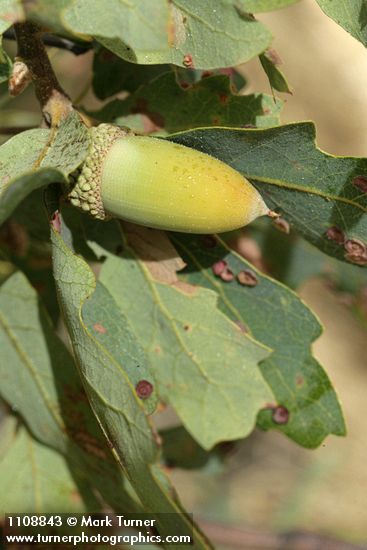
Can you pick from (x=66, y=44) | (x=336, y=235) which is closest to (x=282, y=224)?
(x=336, y=235)

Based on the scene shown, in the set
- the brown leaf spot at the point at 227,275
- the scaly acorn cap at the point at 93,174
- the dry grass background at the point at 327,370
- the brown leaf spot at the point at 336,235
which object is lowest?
the dry grass background at the point at 327,370

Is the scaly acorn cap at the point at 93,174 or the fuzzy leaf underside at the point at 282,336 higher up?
the scaly acorn cap at the point at 93,174

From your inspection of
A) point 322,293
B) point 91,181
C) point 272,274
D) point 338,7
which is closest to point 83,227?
point 91,181

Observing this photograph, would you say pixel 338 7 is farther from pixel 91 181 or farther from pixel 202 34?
pixel 91 181

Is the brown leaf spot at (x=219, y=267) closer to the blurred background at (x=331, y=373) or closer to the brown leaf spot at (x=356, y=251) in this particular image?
the brown leaf spot at (x=356, y=251)

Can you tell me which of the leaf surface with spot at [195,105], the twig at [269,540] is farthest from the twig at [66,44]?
the twig at [269,540]

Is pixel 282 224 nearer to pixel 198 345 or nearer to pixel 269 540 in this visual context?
pixel 198 345
